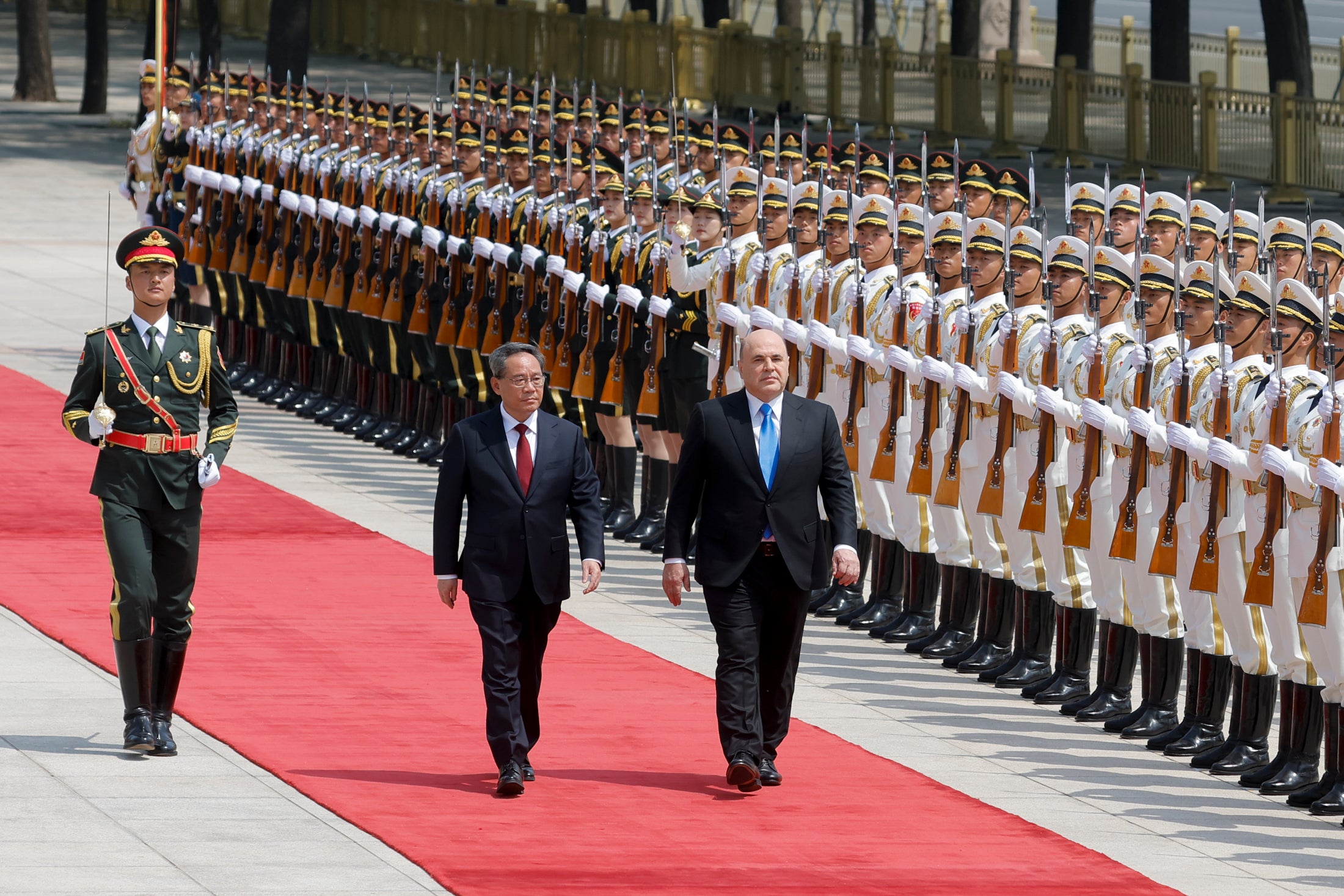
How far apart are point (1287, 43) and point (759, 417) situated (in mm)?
20377

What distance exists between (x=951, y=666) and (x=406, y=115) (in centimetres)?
732

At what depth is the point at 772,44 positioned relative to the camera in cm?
3484

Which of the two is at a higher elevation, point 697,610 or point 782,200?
point 782,200

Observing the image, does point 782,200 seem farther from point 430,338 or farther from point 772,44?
point 772,44

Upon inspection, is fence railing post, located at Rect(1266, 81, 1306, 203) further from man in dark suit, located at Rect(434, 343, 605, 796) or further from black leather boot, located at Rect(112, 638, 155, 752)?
black leather boot, located at Rect(112, 638, 155, 752)

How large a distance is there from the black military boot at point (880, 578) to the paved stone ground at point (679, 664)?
17 centimetres

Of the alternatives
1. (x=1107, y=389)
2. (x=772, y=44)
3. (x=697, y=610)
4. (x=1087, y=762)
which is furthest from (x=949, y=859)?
(x=772, y=44)

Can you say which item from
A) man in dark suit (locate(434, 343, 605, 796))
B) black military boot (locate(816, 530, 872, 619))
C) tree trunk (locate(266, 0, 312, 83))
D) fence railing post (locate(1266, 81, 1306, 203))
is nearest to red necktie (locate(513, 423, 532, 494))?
man in dark suit (locate(434, 343, 605, 796))

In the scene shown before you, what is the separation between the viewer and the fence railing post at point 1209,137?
2639 cm

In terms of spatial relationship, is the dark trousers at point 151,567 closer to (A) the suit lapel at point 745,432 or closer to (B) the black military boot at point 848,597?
(A) the suit lapel at point 745,432

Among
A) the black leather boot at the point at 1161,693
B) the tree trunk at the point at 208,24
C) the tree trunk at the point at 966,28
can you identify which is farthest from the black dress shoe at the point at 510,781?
the tree trunk at the point at 208,24

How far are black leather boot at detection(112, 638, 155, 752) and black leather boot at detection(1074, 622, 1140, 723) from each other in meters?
3.52

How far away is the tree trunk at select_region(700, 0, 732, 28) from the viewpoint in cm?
3931

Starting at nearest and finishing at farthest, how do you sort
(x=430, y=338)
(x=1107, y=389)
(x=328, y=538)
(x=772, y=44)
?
1. (x=1107, y=389)
2. (x=328, y=538)
3. (x=430, y=338)
4. (x=772, y=44)
